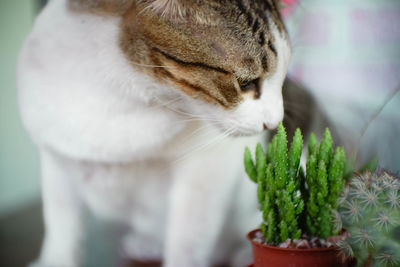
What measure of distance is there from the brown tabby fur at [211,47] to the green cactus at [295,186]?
15cm

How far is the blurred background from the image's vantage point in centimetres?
122

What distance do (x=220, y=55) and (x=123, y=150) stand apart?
0.41 metres

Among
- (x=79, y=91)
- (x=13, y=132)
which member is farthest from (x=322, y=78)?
(x=13, y=132)

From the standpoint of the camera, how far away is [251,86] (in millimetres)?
1036

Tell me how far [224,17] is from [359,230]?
21.8 inches

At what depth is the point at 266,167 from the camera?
103 centimetres

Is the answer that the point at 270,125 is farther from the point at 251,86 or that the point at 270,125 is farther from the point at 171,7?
the point at 171,7

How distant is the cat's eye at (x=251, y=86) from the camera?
103 cm

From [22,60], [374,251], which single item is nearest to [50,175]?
[22,60]

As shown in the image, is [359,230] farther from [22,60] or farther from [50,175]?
[22,60]

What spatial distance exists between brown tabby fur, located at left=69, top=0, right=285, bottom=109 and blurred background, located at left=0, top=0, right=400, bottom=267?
0.28 metres

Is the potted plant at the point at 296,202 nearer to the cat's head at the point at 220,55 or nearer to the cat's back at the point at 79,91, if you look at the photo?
the cat's head at the point at 220,55

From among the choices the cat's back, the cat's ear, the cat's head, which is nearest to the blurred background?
the cat's back

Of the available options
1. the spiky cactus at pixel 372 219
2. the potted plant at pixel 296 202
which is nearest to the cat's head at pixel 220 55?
the potted plant at pixel 296 202
